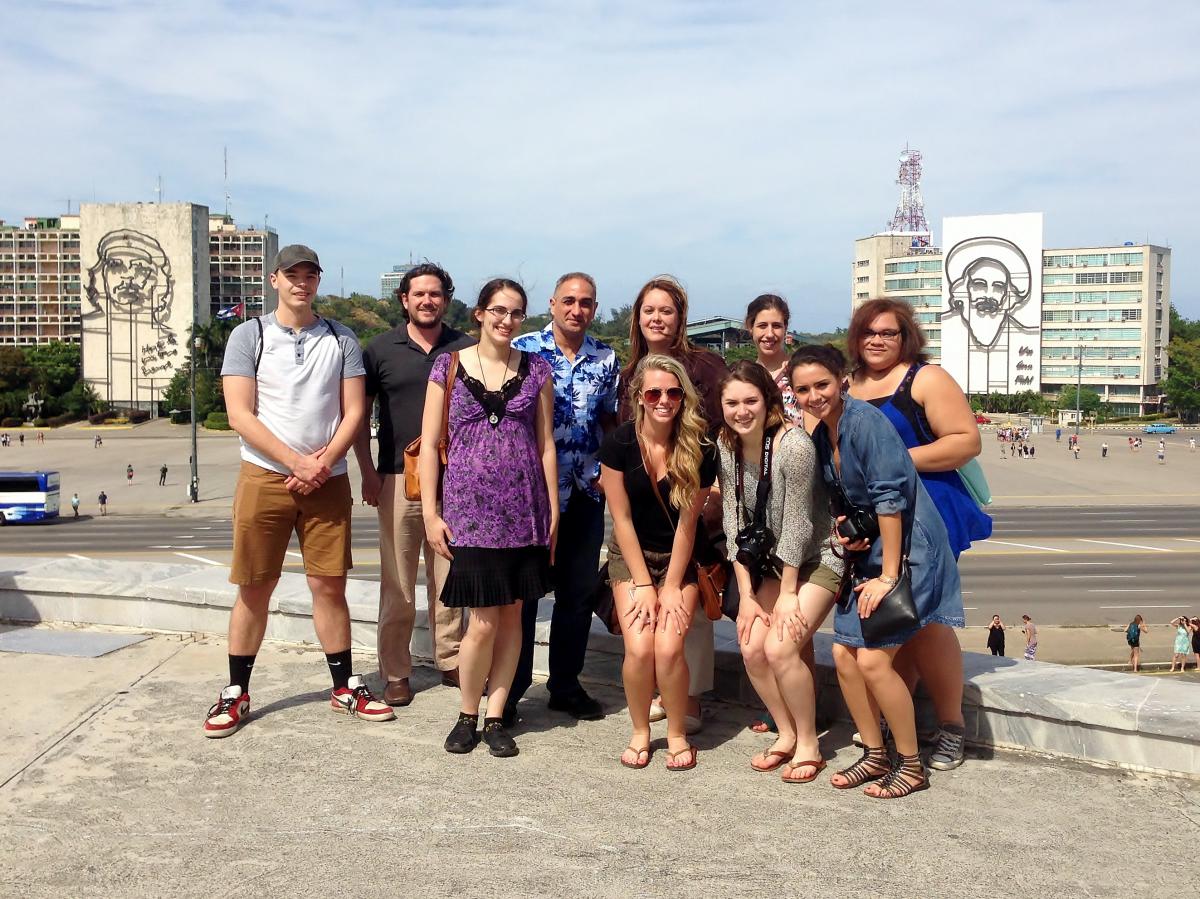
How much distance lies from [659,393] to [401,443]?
138cm

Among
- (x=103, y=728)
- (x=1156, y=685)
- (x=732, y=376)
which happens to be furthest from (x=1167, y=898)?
A: (x=103, y=728)

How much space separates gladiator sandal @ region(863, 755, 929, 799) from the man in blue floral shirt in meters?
1.44

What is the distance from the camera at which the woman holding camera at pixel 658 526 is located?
4.38 metres

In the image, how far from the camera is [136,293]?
110m

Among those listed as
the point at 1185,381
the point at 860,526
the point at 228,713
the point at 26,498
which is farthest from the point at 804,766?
the point at 1185,381

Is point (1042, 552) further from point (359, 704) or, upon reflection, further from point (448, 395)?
point (448, 395)

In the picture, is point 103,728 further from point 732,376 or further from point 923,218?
point 923,218

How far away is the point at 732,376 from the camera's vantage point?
14.0ft

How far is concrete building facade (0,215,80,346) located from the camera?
119 meters

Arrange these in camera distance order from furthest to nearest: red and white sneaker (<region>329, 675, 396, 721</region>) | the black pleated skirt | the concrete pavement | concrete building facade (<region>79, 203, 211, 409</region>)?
concrete building facade (<region>79, 203, 211, 409</region>)
red and white sneaker (<region>329, 675, 396, 721</region>)
the black pleated skirt
the concrete pavement

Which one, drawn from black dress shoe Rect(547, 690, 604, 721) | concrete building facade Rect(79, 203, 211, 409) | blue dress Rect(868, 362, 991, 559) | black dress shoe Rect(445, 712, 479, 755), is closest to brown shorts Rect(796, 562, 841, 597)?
blue dress Rect(868, 362, 991, 559)

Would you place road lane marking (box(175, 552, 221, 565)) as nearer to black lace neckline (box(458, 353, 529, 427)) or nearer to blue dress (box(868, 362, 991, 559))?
black lace neckline (box(458, 353, 529, 427))

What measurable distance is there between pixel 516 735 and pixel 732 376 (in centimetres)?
180

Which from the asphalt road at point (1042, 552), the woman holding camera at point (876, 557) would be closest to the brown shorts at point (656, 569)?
the woman holding camera at point (876, 557)
